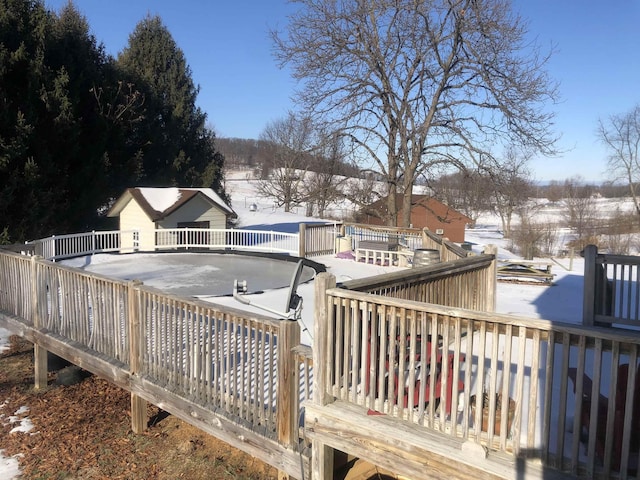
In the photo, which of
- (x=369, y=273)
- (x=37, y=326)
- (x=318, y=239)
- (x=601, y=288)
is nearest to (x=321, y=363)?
(x=601, y=288)

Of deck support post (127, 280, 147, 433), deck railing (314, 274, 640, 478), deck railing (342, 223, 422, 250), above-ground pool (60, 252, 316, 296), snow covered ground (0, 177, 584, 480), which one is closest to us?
deck railing (314, 274, 640, 478)

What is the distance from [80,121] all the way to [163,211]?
5420mm

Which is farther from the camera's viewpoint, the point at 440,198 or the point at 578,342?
the point at 440,198

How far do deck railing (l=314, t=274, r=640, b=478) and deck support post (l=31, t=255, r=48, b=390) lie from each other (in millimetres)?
5044

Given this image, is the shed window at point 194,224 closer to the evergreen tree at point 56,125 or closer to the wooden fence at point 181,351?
the evergreen tree at point 56,125

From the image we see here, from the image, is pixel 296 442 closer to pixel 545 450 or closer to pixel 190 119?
pixel 545 450

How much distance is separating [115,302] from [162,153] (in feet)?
70.4

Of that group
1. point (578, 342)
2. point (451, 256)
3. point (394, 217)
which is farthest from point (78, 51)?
point (578, 342)

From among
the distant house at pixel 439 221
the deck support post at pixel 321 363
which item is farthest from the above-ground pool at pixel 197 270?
the distant house at pixel 439 221

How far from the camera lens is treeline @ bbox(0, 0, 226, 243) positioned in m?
16.7

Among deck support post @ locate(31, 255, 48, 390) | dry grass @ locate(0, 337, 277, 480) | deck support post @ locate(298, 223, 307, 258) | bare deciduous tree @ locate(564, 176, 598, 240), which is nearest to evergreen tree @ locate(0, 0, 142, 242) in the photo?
deck support post @ locate(298, 223, 307, 258)

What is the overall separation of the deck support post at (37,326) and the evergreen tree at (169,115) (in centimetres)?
1862

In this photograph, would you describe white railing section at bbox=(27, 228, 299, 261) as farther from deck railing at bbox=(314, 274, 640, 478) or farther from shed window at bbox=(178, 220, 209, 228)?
deck railing at bbox=(314, 274, 640, 478)

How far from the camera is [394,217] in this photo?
23.7 metres
